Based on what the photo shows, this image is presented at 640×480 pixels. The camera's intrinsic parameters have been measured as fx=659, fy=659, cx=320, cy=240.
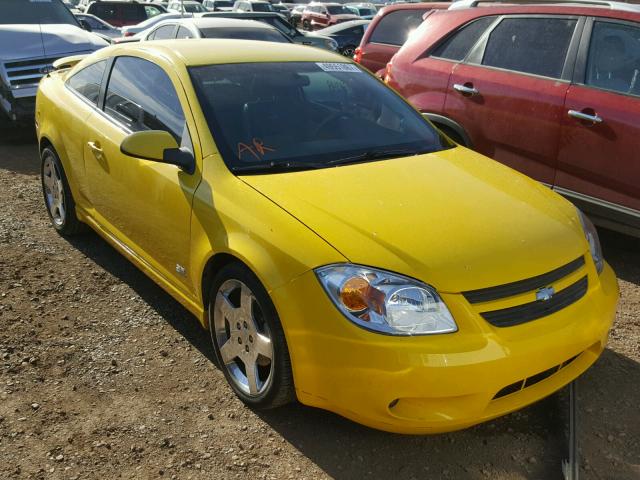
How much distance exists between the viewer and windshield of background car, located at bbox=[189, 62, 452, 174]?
3.23 m

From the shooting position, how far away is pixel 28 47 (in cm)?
818

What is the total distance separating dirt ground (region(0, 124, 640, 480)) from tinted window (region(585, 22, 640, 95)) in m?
1.54

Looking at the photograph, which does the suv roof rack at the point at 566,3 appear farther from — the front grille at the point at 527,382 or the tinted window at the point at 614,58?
the front grille at the point at 527,382

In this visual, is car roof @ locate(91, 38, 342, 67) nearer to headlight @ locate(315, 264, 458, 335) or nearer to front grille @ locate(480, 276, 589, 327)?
headlight @ locate(315, 264, 458, 335)

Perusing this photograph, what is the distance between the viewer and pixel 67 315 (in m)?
3.85

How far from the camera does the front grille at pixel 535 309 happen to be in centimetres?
251

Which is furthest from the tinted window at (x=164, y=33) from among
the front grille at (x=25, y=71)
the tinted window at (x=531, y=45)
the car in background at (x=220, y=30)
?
the tinted window at (x=531, y=45)

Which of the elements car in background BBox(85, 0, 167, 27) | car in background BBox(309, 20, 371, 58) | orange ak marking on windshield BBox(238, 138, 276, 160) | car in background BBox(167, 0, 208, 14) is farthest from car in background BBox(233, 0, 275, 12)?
orange ak marking on windshield BBox(238, 138, 276, 160)

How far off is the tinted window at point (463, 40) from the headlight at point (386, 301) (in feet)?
11.3

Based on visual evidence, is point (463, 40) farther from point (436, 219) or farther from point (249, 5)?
point (249, 5)

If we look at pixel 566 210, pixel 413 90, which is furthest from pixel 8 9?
pixel 566 210

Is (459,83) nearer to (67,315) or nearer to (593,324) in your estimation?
(593,324)

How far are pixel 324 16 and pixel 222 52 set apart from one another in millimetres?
26625

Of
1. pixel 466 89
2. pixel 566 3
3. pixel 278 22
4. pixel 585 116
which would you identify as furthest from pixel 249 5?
pixel 585 116
